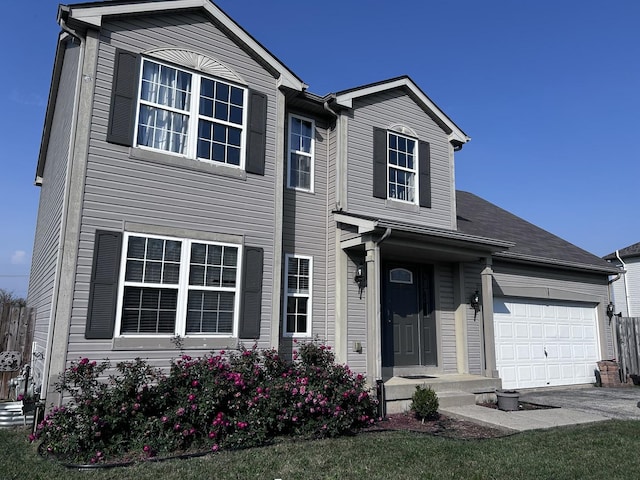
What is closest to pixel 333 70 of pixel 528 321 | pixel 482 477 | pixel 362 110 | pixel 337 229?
pixel 362 110

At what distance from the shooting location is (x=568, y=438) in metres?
6.42

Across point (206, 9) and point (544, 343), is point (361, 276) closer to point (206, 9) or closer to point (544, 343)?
point (206, 9)

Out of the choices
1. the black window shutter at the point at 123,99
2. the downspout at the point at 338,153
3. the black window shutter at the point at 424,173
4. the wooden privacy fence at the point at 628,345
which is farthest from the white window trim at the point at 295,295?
the wooden privacy fence at the point at 628,345

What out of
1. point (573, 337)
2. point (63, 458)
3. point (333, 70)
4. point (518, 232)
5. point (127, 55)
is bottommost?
point (63, 458)

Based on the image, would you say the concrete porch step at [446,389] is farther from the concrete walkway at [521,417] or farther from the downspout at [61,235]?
the downspout at [61,235]

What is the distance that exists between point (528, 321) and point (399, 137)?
222 inches

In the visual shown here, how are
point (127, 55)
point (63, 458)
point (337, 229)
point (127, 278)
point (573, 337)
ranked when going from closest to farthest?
1. point (63, 458)
2. point (127, 278)
3. point (127, 55)
4. point (337, 229)
5. point (573, 337)

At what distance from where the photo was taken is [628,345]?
44.4 feet

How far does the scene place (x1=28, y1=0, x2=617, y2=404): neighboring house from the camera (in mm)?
6902

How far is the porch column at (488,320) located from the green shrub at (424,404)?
9.11ft

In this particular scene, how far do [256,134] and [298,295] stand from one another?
2.99 metres

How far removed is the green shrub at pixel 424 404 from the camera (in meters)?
7.64

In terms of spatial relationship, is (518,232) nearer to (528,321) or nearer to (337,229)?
(528,321)

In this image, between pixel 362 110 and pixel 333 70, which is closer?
pixel 362 110
